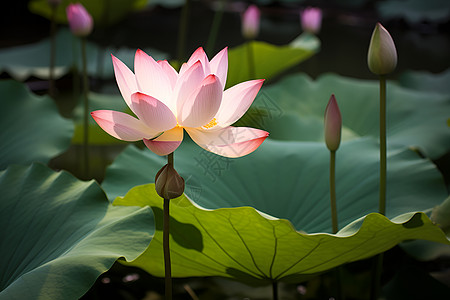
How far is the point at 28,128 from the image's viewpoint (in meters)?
1.07

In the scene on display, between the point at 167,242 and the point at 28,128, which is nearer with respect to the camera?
the point at 167,242

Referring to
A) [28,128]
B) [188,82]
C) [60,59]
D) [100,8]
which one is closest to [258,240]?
[188,82]

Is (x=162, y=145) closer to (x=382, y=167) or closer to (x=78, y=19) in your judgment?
(x=382, y=167)

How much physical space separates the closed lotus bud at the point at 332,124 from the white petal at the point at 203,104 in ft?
0.76

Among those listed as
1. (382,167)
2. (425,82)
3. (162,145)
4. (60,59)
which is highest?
(162,145)

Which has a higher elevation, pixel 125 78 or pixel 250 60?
pixel 125 78

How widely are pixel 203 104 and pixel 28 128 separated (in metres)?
0.68

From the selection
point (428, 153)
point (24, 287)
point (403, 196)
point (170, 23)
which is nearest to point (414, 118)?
point (428, 153)

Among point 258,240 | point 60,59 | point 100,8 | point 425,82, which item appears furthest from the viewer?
point 60,59

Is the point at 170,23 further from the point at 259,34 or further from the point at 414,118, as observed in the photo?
the point at 414,118

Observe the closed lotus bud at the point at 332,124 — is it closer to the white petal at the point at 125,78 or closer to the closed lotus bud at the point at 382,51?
the closed lotus bud at the point at 382,51

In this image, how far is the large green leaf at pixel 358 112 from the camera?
1221mm

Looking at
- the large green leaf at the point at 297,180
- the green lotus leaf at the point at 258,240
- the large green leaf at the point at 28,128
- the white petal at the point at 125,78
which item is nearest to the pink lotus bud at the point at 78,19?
the large green leaf at the point at 28,128

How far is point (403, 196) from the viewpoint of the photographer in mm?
901
